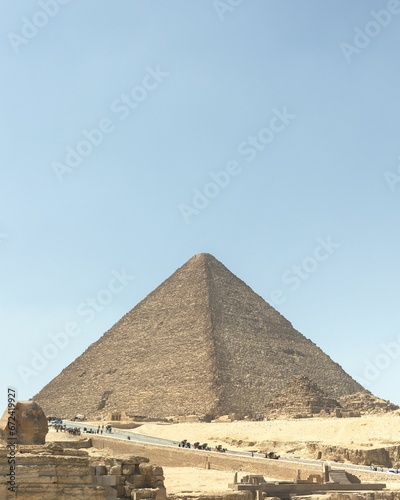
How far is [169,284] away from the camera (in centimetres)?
13362

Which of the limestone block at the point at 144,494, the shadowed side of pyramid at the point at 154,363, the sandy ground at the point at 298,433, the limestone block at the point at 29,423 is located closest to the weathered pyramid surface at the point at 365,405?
the shadowed side of pyramid at the point at 154,363

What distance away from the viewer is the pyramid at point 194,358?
10306 cm

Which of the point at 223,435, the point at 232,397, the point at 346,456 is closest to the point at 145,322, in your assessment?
the point at 232,397

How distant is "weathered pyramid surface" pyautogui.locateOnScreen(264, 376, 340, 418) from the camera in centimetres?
7388

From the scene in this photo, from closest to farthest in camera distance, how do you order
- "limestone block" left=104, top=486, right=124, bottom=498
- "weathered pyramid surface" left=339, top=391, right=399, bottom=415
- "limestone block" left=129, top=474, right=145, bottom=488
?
1. "limestone block" left=104, top=486, right=124, bottom=498
2. "limestone block" left=129, top=474, right=145, bottom=488
3. "weathered pyramid surface" left=339, top=391, right=399, bottom=415

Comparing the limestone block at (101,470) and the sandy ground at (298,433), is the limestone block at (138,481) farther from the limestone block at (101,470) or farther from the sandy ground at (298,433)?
the sandy ground at (298,433)

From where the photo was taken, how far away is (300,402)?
76.7 m

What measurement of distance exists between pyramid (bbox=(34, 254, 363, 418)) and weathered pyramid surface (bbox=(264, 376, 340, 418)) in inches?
533

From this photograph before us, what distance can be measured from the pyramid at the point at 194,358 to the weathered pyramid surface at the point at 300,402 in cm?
1353

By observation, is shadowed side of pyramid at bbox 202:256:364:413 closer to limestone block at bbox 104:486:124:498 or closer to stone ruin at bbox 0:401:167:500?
stone ruin at bbox 0:401:167:500

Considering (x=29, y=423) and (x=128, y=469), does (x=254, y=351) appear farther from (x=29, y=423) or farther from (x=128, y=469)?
(x=128, y=469)

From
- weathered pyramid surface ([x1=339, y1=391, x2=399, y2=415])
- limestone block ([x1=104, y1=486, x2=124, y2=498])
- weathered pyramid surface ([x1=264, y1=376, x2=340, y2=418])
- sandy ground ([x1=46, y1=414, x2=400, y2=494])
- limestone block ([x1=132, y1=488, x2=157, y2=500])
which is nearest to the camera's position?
limestone block ([x1=104, y1=486, x2=124, y2=498])

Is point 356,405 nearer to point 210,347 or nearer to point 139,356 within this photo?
point 210,347

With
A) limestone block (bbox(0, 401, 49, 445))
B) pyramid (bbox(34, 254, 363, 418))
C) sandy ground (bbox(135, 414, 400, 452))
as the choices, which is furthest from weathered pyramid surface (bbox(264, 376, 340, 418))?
limestone block (bbox(0, 401, 49, 445))
